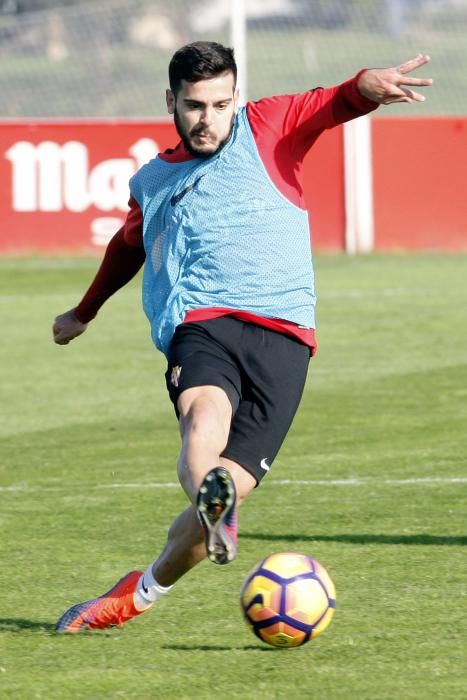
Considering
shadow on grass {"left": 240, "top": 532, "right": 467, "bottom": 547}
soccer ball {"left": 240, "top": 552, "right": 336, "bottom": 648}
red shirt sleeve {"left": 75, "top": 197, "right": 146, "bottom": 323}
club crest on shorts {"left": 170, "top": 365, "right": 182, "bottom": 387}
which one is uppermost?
red shirt sleeve {"left": 75, "top": 197, "right": 146, "bottom": 323}

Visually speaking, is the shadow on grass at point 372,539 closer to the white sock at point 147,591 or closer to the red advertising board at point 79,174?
the white sock at point 147,591

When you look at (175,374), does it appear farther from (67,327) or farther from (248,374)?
(67,327)

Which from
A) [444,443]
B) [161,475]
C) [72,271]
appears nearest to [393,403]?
[444,443]

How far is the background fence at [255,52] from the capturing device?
4034cm

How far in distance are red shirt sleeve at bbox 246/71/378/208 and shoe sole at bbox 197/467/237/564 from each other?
1.30 metres

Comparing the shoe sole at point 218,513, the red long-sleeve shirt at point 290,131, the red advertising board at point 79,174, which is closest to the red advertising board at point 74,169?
the red advertising board at point 79,174

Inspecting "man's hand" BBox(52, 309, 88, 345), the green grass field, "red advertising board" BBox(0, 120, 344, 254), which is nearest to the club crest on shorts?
the green grass field

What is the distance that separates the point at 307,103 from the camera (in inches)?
220

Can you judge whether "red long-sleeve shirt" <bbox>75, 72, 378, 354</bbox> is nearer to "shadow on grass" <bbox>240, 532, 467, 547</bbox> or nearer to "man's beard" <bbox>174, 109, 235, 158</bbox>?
"man's beard" <bbox>174, 109, 235, 158</bbox>

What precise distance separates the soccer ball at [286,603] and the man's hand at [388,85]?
1592 millimetres

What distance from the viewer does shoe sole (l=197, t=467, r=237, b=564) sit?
478 centimetres

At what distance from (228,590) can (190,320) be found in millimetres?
1454

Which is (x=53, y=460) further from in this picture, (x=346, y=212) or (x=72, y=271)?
(x=346, y=212)

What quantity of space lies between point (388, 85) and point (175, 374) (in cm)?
119
